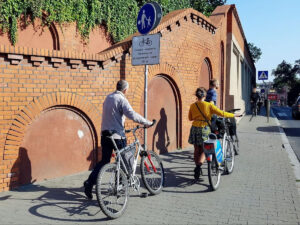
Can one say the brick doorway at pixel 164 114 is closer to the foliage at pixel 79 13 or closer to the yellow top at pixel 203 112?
the yellow top at pixel 203 112

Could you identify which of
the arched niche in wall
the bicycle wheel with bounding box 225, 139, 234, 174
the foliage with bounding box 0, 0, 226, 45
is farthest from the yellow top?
the foliage with bounding box 0, 0, 226, 45

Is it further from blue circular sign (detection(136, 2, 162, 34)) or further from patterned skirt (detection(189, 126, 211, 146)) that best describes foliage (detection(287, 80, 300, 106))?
blue circular sign (detection(136, 2, 162, 34))

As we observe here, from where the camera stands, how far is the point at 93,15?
9547 millimetres

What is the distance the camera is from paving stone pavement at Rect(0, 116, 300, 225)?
158 inches

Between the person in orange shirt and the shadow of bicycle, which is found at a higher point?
the person in orange shirt

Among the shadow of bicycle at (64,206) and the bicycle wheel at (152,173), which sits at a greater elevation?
the bicycle wheel at (152,173)

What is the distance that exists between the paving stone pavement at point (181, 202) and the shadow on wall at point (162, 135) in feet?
5.08

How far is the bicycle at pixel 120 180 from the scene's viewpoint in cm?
396

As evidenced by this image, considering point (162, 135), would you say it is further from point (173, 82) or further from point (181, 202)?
point (181, 202)

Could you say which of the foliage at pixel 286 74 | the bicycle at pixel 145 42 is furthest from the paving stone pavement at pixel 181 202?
the foliage at pixel 286 74

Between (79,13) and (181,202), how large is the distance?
6.85 metres

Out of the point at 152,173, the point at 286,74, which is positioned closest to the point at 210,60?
the point at 152,173

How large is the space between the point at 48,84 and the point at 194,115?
107 inches

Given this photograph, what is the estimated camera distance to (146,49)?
6.02m
